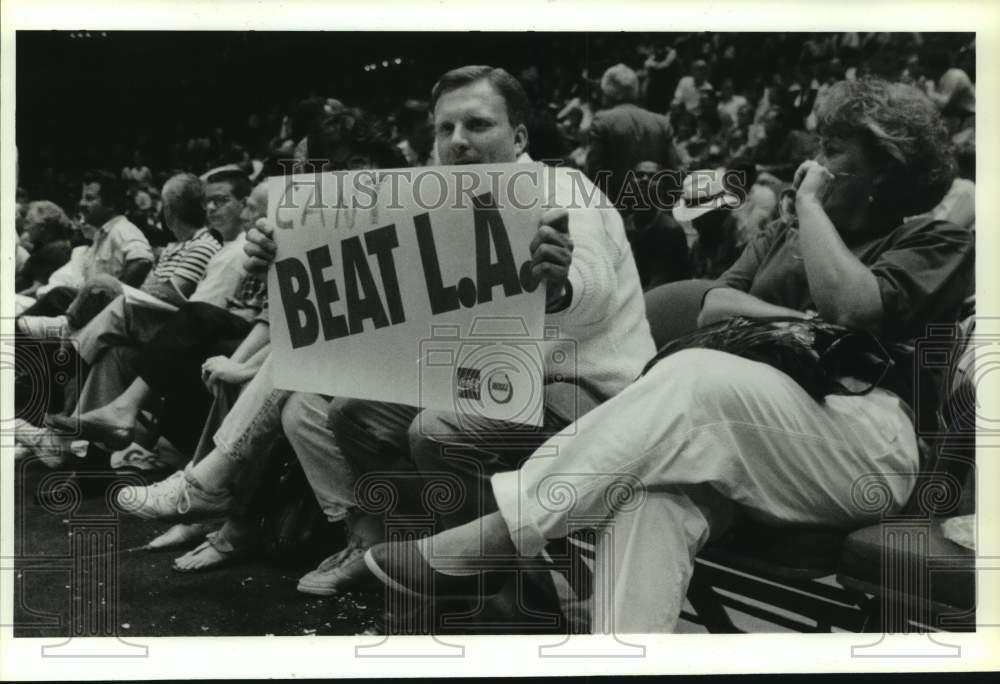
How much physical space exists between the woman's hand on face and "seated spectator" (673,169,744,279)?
20 cm

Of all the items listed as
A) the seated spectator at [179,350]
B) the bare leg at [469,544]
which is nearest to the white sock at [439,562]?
the bare leg at [469,544]

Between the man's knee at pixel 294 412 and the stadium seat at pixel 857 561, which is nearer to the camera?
the stadium seat at pixel 857 561

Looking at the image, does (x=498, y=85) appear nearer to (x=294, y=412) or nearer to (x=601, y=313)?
(x=601, y=313)

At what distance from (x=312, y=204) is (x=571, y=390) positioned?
1075 mm

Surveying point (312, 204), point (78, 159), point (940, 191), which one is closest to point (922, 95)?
point (940, 191)

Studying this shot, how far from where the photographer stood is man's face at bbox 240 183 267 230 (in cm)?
376

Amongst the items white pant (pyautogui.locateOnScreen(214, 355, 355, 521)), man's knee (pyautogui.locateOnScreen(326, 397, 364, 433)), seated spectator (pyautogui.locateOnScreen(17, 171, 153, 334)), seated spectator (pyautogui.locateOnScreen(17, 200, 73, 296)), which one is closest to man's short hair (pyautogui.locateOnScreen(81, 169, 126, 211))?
seated spectator (pyautogui.locateOnScreen(17, 171, 153, 334))

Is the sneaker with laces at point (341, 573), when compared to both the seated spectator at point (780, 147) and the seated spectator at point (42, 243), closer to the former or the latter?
the seated spectator at point (42, 243)

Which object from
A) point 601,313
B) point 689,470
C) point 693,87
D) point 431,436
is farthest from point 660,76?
point 431,436

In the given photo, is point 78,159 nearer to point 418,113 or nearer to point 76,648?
point 418,113

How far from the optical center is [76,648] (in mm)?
3787

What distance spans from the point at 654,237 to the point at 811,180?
1.77 ft

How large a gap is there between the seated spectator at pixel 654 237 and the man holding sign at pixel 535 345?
1.4 inches

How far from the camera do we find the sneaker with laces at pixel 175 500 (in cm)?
378
